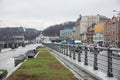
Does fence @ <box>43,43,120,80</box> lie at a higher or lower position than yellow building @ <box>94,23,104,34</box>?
lower

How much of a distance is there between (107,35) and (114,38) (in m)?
13.5

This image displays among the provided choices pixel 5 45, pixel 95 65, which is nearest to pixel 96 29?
pixel 5 45

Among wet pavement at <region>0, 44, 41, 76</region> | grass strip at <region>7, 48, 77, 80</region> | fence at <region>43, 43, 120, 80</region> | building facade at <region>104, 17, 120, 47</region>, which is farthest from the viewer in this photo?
building facade at <region>104, 17, 120, 47</region>

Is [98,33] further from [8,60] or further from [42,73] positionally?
[42,73]

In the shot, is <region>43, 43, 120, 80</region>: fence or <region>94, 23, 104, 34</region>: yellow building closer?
<region>43, 43, 120, 80</region>: fence

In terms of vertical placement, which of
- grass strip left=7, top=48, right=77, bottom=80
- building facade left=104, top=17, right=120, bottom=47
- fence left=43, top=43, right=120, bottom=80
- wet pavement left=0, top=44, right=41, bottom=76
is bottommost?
wet pavement left=0, top=44, right=41, bottom=76

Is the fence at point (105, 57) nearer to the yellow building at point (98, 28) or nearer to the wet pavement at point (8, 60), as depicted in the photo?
the wet pavement at point (8, 60)

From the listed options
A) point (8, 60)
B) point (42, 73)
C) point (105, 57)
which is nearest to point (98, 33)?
point (8, 60)

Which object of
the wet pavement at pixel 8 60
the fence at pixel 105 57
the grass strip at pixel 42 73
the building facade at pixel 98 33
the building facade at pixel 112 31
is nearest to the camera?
the fence at pixel 105 57

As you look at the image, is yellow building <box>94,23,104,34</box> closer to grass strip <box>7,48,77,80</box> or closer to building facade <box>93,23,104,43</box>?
building facade <box>93,23,104,43</box>

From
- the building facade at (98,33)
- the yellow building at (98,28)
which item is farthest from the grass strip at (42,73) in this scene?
the yellow building at (98,28)

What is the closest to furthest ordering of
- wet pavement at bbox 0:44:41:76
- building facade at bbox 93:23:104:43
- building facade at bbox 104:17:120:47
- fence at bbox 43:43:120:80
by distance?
fence at bbox 43:43:120:80 < wet pavement at bbox 0:44:41:76 < building facade at bbox 104:17:120:47 < building facade at bbox 93:23:104:43

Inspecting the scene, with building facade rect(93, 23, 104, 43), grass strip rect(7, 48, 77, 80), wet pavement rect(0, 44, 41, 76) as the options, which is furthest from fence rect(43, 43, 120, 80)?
building facade rect(93, 23, 104, 43)

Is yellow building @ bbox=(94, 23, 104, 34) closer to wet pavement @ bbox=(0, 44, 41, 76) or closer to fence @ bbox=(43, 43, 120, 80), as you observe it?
wet pavement @ bbox=(0, 44, 41, 76)
